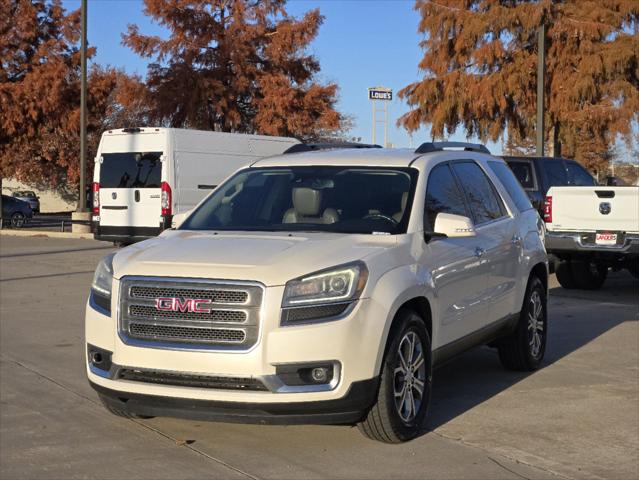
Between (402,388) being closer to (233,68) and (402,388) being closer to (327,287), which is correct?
(327,287)

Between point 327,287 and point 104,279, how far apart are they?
1.44 m

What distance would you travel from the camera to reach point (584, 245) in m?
13.0

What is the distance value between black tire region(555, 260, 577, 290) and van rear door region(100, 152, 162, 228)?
8.44m

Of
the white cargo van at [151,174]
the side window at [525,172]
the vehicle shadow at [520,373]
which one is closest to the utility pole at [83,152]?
the white cargo van at [151,174]

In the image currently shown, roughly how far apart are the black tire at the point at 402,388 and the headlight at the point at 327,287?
0.45 m

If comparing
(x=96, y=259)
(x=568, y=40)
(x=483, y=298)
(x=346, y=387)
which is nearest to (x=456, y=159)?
(x=483, y=298)

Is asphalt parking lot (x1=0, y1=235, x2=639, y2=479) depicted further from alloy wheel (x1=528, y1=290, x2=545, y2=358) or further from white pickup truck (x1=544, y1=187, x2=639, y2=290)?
white pickup truck (x1=544, y1=187, x2=639, y2=290)

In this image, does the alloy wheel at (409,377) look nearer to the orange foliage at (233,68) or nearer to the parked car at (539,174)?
the parked car at (539,174)

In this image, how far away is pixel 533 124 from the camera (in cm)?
3030

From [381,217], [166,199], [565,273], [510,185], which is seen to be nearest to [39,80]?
[166,199]

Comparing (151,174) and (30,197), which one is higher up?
(151,174)

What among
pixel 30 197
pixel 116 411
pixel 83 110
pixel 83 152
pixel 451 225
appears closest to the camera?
pixel 116 411

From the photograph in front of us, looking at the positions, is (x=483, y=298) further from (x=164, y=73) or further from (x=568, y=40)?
(x=164, y=73)

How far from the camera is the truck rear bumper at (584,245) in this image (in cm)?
1264
